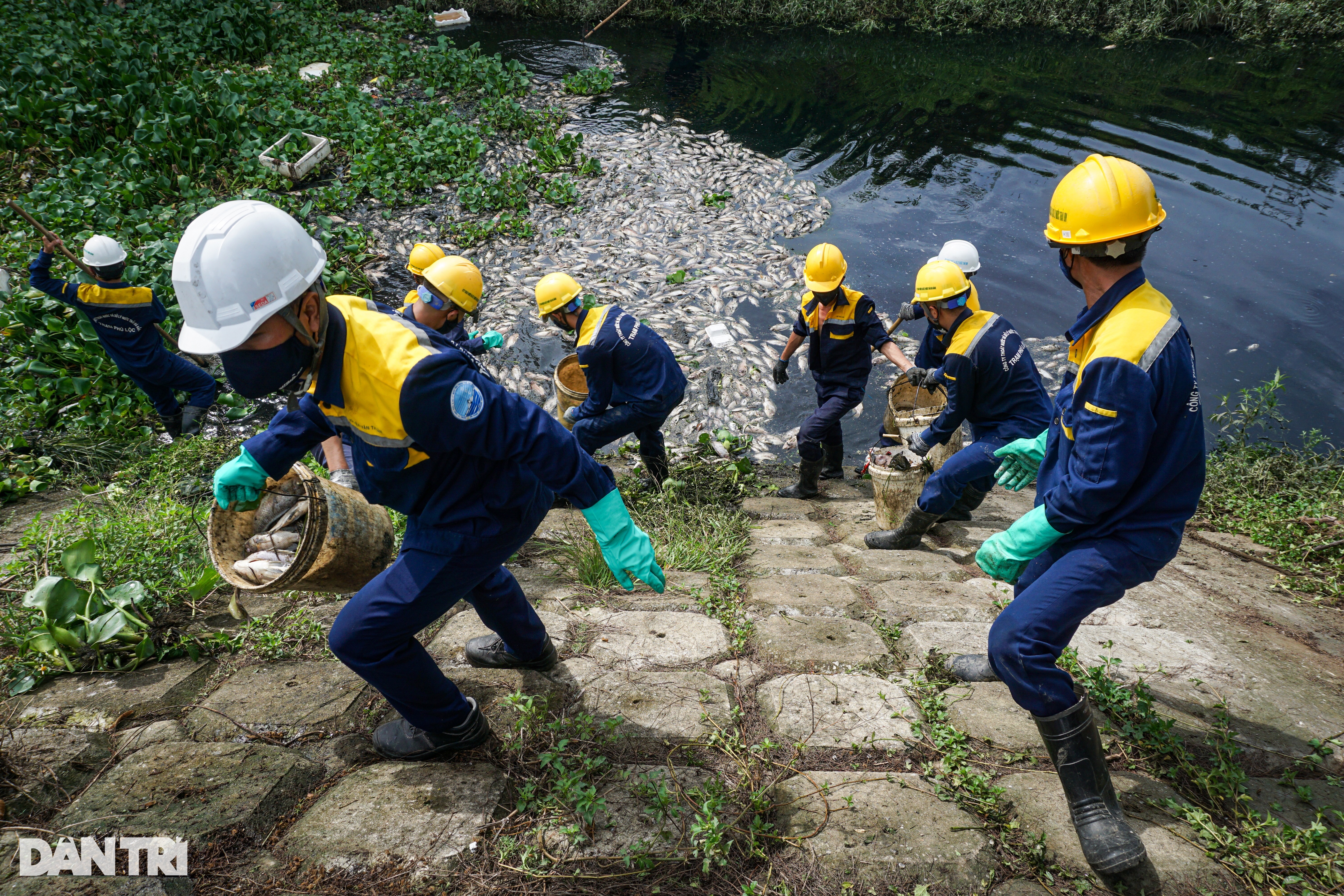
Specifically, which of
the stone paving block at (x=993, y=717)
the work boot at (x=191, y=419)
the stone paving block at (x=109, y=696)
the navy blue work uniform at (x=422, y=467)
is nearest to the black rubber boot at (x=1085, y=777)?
the stone paving block at (x=993, y=717)

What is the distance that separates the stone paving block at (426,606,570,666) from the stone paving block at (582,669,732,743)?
1.39 feet

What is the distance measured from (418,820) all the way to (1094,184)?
9.82 ft

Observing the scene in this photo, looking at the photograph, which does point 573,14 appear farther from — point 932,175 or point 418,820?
point 418,820

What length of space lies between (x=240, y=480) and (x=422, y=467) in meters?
0.80

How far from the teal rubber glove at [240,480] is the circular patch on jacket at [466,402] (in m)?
0.94

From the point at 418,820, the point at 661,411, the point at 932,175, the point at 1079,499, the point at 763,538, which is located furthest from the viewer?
the point at 932,175

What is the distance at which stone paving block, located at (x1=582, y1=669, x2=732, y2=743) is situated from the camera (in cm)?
288

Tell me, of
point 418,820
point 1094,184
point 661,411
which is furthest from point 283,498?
point 1094,184

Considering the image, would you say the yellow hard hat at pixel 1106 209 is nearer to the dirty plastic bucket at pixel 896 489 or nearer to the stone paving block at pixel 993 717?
the stone paving block at pixel 993 717

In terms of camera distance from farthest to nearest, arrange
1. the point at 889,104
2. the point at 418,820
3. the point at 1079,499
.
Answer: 1. the point at 889,104
2. the point at 418,820
3. the point at 1079,499

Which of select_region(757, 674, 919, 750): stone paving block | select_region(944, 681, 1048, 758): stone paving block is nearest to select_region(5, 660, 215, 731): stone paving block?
select_region(757, 674, 919, 750): stone paving block

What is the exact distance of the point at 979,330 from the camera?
179 inches

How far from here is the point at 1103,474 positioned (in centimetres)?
229

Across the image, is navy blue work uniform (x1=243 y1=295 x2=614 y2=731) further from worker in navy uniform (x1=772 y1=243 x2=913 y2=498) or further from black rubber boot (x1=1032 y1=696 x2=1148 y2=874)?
worker in navy uniform (x1=772 y1=243 x2=913 y2=498)
